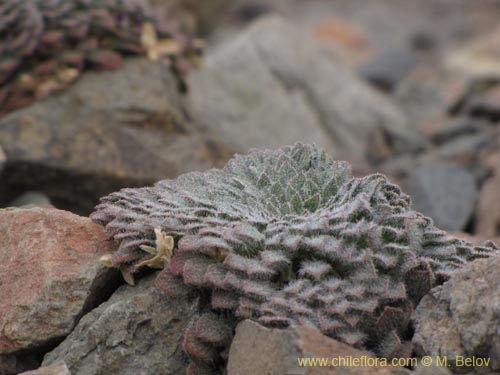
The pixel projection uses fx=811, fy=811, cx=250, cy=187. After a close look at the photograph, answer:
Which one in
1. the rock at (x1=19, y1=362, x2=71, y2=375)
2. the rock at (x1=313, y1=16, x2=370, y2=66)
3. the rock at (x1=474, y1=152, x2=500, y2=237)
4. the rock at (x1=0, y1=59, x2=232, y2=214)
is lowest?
the rock at (x1=19, y1=362, x2=71, y2=375)

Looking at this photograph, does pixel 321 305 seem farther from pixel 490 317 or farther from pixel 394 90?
pixel 394 90

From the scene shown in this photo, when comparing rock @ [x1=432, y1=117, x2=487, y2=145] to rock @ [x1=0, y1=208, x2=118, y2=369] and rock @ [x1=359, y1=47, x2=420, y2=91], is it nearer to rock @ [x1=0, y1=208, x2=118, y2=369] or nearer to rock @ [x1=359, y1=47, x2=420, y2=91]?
rock @ [x1=359, y1=47, x2=420, y2=91]

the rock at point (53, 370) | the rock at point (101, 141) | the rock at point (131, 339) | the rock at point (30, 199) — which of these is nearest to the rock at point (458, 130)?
the rock at point (101, 141)

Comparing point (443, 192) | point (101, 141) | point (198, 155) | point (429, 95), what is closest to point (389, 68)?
point (429, 95)

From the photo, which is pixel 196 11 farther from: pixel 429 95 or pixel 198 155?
pixel 198 155

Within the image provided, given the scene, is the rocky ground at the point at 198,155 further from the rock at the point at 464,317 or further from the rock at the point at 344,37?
the rock at the point at 344,37

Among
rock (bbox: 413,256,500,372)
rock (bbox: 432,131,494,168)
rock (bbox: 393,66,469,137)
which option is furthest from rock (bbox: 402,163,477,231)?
rock (bbox: 413,256,500,372)

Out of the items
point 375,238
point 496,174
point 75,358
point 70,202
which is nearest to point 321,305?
point 375,238
